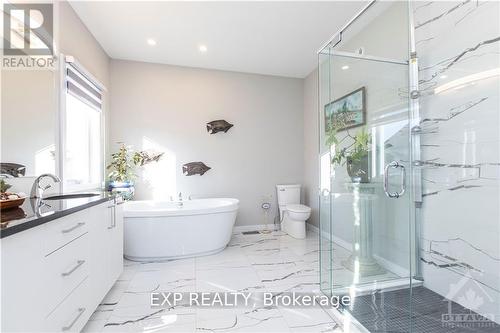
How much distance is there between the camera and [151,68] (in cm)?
376

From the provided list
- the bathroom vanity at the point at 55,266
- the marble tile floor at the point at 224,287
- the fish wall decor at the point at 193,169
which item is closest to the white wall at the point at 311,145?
the marble tile floor at the point at 224,287

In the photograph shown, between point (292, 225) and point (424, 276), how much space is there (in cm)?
187

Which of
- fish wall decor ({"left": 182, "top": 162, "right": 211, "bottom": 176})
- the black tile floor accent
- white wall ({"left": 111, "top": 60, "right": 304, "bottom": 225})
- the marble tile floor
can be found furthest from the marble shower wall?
fish wall decor ({"left": 182, "top": 162, "right": 211, "bottom": 176})

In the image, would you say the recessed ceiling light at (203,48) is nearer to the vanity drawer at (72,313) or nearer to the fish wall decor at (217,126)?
the fish wall decor at (217,126)

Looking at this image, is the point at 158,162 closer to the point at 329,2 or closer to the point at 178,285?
the point at 178,285

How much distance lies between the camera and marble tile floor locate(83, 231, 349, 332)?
1.68 metres

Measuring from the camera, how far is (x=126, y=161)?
11.7 ft

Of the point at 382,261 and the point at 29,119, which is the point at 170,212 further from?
the point at 382,261

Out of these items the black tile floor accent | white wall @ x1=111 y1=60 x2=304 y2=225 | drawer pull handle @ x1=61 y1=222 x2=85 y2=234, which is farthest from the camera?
white wall @ x1=111 y1=60 x2=304 y2=225

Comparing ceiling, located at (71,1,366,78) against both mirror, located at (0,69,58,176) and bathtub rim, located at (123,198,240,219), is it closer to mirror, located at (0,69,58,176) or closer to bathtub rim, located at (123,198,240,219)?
mirror, located at (0,69,58,176)

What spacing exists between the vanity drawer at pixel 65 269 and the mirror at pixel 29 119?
896mm

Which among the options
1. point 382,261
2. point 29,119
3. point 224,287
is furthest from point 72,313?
point 382,261

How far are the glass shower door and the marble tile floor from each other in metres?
0.22

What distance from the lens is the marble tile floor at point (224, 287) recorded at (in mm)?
1684
